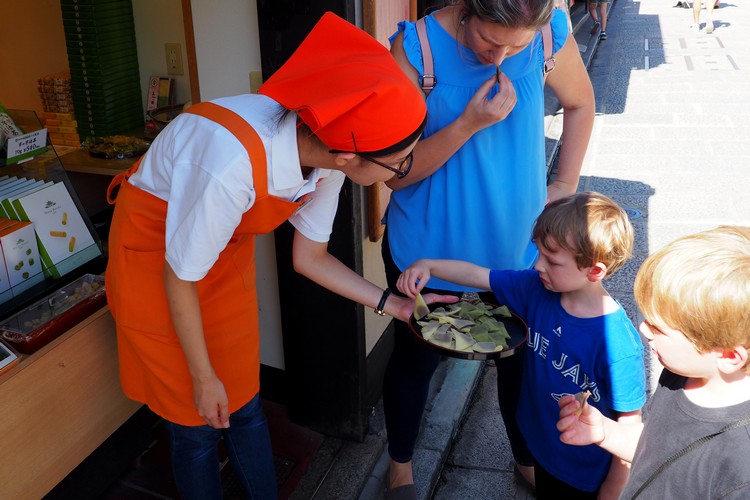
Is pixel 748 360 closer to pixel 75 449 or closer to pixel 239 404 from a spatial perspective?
pixel 239 404

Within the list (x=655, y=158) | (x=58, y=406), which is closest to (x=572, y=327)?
(x=58, y=406)

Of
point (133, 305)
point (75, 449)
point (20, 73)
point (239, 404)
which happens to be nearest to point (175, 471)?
point (239, 404)

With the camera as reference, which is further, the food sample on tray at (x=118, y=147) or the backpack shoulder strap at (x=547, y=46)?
the food sample on tray at (x=118, y=147)

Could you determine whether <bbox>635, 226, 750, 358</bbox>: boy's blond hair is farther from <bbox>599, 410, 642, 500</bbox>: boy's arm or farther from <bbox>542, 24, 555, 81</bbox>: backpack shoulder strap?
<bbox>542, 24, 555, 81</bbox>: backpack shoulder strap

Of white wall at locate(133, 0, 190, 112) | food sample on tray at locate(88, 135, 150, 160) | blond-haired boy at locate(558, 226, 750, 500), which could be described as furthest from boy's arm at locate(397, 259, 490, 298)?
white wall at locate(133, 0, 190, 112)

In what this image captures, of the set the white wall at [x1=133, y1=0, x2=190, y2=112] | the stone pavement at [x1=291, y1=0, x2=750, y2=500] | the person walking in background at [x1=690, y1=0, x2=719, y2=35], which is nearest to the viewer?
the stone pavement at [x1=291, y1=0, x2=750, y2=500]

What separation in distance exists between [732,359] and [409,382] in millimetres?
1356

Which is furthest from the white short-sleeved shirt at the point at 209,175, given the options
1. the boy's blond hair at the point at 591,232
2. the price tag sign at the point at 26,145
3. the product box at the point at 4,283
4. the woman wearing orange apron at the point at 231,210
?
the price tag sign at the point at 26,145

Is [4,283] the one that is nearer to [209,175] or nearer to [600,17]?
[209,175]

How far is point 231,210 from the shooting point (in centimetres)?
162

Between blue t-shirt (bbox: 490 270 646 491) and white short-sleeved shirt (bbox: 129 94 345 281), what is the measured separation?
0.87 metres

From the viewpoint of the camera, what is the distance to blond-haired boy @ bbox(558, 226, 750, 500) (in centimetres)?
130

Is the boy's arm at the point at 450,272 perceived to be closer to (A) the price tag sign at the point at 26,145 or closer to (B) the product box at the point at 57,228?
(B) the product box at the point at 57,228

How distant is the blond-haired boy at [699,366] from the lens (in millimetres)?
1305
